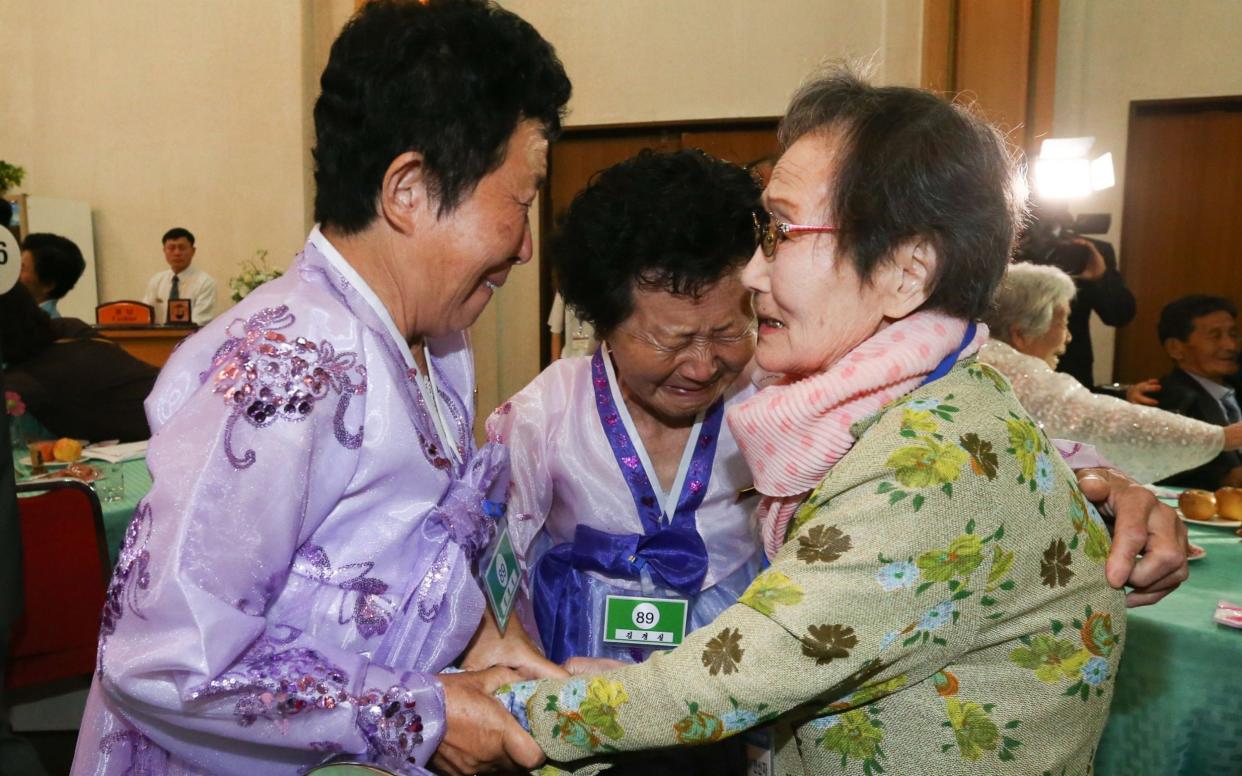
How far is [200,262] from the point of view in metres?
9.48

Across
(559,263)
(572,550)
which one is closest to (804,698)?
(572,550)

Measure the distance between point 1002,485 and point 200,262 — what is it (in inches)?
380

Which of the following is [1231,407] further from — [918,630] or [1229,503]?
[918,630]

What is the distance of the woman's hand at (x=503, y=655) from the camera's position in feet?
4.62

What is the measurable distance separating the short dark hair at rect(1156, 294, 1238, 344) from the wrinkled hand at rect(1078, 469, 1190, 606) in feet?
11.5

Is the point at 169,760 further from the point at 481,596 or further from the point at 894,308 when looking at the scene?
the point at 894,308

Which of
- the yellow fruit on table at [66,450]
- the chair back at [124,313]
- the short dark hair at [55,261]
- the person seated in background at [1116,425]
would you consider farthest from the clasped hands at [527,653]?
the chair back at [124,313]

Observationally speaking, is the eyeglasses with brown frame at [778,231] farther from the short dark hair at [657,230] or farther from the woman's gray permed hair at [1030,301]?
the woman's gray permed hair at [1030,301]

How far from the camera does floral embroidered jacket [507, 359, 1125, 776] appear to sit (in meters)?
0.96

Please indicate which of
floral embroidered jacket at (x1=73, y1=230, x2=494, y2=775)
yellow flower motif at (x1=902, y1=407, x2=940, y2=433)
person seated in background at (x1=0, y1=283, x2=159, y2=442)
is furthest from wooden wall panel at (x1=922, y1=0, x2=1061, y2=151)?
floral embroidered jacket at (x1=73, y1=230, x2=494, y2=775)

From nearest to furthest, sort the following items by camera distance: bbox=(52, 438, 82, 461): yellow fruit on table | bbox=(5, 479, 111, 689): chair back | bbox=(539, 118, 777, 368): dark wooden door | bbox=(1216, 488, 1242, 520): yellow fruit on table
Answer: bbox=(5, 479, 111, 689): chair back → bbox=(1216, 488, 1242, 520): yellow fruit on table → bbox=(52, 438, 82, 461): yellow fruit on table → bbox=(539, 118, 777, 368): dark wooden door

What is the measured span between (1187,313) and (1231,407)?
1.50ft

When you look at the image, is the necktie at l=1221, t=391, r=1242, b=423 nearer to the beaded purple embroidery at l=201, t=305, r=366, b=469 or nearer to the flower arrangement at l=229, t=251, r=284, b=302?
the beaded purple embroidery at l=201, t=305, r=366, b=469

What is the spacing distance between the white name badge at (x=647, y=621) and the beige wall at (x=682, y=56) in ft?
18.8
